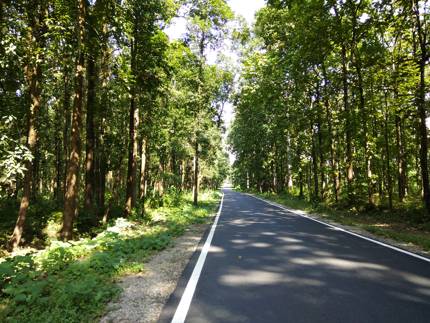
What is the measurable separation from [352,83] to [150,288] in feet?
71.6

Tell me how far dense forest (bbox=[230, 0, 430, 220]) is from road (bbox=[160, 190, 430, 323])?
8729 millimetres

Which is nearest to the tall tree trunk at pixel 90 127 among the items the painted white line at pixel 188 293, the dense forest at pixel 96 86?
the dense forest at pixel 96 86

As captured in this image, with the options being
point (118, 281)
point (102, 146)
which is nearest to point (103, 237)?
point (118, 281)

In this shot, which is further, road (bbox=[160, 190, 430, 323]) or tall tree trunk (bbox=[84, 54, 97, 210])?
tall tree trunk (bbox=[84, 54, 97, 210])

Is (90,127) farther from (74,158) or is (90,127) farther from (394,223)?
(394,223)

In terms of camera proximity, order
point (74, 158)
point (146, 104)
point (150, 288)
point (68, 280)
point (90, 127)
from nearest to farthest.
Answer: point (150, 288) → point (68, 280) → point (74, 158) → point (90, 127) → point (146, 104)

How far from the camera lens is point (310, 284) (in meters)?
5.47

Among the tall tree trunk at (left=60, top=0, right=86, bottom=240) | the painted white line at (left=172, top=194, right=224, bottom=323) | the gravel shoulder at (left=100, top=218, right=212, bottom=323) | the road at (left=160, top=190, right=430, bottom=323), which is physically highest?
the tall tree trunk at (left=60, top=0, right=86, bottom=240)

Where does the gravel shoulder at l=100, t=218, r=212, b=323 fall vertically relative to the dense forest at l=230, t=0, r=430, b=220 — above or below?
below

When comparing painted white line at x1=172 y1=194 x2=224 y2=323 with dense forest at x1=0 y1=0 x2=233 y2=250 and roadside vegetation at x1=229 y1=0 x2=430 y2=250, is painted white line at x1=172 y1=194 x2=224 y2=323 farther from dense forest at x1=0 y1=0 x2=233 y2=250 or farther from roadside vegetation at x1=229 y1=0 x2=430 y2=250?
roadside vegetation at x1=229 y1=0 x2=430 y2=250

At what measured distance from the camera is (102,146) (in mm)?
20406

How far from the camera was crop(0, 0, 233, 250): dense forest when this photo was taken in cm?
1062

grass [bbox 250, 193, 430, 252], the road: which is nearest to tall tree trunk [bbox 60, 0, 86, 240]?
the road

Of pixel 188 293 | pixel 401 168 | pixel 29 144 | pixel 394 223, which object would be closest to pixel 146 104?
pixel 29 144
